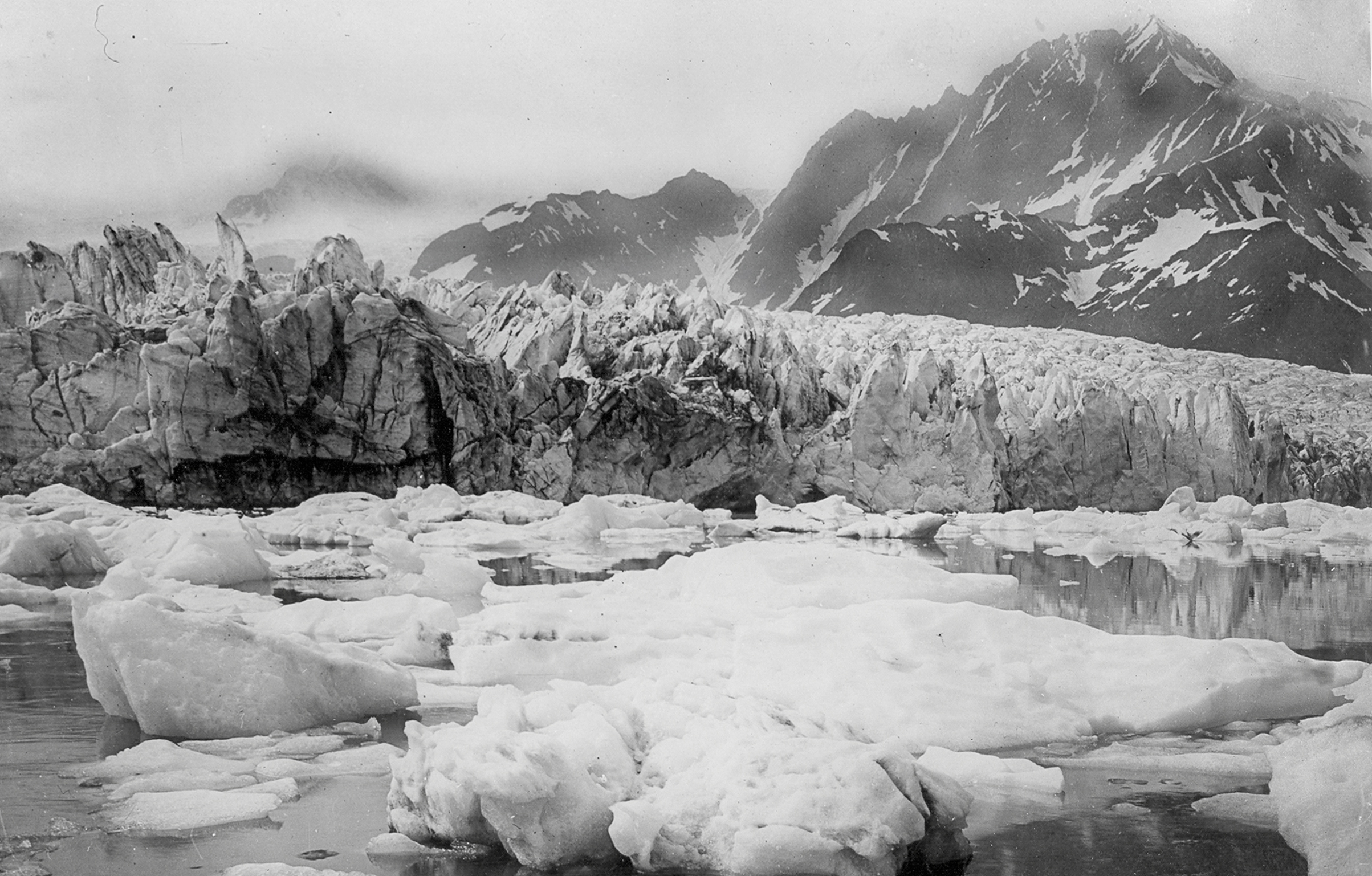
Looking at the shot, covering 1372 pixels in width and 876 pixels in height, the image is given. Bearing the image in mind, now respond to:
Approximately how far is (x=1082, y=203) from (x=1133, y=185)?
144 centimetres

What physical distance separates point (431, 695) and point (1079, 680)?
8.85 ft

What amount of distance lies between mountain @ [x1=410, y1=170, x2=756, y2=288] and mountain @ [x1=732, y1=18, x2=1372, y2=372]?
593 mm

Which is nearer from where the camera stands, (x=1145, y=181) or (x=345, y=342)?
(x=1145, y=181)

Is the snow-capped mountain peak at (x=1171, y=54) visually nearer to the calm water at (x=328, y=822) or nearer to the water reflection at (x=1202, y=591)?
the water reflection at (x=1202, y=591)

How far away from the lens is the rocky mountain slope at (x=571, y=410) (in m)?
17.6

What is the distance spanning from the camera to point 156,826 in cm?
294

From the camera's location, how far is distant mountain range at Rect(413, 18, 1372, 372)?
8750 millimetres

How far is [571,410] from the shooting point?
21.0 meters

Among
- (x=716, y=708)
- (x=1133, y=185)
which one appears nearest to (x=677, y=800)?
(x=716, y=708)

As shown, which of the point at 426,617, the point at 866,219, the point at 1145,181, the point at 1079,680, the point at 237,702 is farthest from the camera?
the point at 866,219

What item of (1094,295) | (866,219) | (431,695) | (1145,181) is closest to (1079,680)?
(431,695)

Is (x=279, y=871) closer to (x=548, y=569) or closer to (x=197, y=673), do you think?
(x=197, y=673)

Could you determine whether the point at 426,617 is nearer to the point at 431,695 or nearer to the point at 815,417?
the point at 431,695

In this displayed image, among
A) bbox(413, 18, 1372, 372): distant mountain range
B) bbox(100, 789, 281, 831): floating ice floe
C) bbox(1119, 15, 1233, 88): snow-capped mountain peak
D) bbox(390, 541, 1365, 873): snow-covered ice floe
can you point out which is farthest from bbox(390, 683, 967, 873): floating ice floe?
bbox(1119, 15, 1233, 88): snow-capped mountain peak
